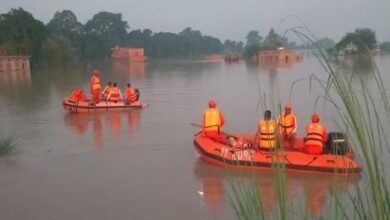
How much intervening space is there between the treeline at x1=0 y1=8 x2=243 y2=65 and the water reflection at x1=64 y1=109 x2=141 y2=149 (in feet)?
152

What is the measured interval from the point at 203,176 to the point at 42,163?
376 centimetres

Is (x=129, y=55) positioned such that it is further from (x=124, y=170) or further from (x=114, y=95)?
(x=124, y=170)

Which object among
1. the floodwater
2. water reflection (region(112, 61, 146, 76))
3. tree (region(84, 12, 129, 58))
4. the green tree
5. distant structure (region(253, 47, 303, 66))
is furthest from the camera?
tree (region(84, 12, 129, 58))

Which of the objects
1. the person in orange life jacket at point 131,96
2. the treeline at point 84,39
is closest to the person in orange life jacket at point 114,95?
the person in orange life jacket at point 131,96

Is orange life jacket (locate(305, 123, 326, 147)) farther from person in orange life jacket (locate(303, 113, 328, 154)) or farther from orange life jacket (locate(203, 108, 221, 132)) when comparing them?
orange life jacket (locate(203, 108, 221, 132))

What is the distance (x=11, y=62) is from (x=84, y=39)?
45975 mm

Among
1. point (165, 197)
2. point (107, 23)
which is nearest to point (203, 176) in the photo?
point (165, 197)

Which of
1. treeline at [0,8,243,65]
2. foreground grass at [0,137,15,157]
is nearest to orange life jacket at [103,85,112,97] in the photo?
foreground grass at [0,137,15,157]

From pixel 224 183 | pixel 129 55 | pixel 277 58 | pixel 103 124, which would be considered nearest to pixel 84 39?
pixel 129 55

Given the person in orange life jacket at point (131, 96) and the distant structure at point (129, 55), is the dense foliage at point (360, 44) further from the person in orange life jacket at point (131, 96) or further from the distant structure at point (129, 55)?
the distant structure at point (129, 55)

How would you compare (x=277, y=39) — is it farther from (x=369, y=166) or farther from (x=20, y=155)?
(x=20, y=155)

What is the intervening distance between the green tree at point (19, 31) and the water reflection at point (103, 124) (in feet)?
152

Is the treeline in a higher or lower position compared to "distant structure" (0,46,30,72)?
higher

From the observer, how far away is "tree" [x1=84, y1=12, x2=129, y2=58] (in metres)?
109
